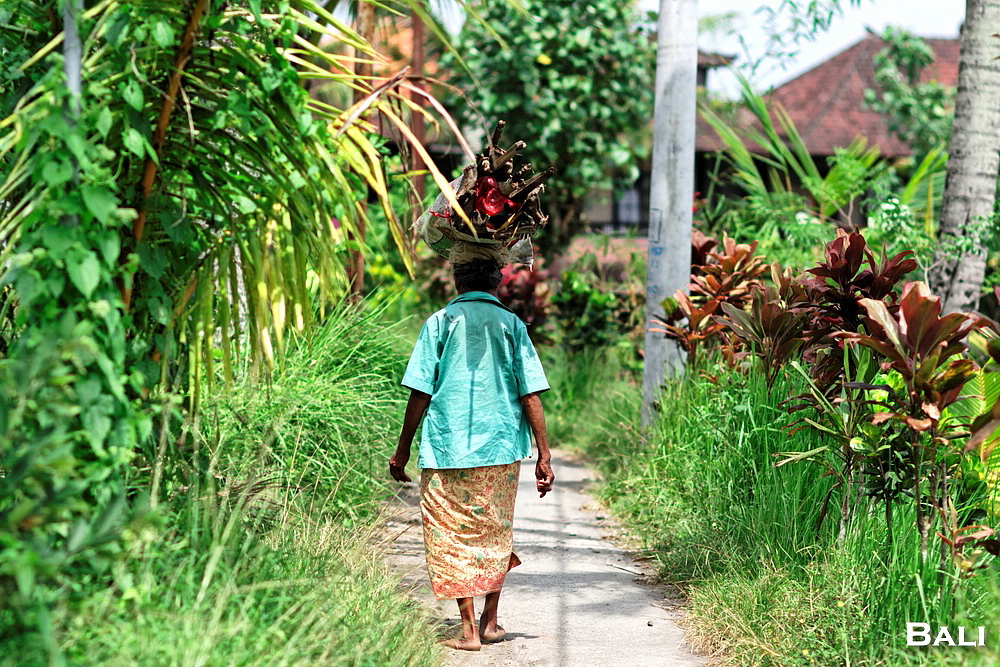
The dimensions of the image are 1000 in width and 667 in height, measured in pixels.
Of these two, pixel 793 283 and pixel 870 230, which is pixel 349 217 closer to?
pixel 793 283

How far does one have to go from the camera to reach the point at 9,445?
2518 mm

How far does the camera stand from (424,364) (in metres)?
4.16

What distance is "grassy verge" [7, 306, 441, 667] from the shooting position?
8.81 ft

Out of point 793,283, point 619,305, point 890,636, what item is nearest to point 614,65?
point 619,305

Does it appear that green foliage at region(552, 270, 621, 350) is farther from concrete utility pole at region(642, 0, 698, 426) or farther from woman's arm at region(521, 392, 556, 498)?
woman's arm at region(521, 392, 556, 498)

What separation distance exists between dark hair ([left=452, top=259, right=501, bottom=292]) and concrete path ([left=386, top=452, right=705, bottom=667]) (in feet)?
3.99

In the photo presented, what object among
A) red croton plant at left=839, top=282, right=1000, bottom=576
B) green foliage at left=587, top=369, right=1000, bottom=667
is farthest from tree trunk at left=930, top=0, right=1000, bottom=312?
red croton plant at left=839, top=282, right=1000, bottom=576

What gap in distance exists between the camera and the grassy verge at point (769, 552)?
11.4 ft

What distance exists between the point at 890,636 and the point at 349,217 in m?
2.25

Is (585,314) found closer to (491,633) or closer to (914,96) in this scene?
(491,633)

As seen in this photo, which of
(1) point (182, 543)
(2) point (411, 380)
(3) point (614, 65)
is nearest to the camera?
(1) point (182, 543)

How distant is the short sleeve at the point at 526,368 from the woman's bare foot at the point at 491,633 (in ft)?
3.16

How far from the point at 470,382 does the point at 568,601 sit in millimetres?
1297

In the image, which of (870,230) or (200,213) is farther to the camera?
(870,230)
